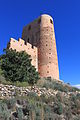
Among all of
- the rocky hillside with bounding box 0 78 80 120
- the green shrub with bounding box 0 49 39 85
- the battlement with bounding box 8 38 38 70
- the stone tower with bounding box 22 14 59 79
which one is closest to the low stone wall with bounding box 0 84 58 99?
the rocky hillside with bounding box 0 78 80 120

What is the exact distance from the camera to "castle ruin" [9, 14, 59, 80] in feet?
67.9

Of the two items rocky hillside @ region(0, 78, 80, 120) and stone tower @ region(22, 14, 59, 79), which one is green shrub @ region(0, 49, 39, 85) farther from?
stone tower @ region(22, 14, 59, 79)

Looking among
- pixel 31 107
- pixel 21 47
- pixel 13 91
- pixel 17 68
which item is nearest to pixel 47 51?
pixel 21 47

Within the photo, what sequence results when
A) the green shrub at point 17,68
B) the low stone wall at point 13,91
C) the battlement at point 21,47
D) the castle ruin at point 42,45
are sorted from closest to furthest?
the low stone wall at point 13,91 < the green shrub at point 17,68 < the battlement at point 21,47 < the castle ruin at point 42,45

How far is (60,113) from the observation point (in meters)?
7.23

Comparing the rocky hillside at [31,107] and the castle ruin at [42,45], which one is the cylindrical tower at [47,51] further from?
the rocky hillside at [31,107]

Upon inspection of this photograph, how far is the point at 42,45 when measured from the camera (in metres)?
22.5

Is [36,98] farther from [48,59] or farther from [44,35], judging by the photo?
[44,35]

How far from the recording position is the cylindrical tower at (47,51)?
2098 centimetres

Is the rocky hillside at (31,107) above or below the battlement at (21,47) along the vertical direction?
below

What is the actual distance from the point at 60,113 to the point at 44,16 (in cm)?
2061

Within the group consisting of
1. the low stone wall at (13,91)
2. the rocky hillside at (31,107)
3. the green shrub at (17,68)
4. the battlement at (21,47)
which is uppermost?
the battlement at (21,47)

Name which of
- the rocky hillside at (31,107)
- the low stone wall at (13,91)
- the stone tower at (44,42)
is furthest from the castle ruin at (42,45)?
the rocky hillside at (31,107)

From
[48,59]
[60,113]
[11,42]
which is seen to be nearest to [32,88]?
[60,113]
